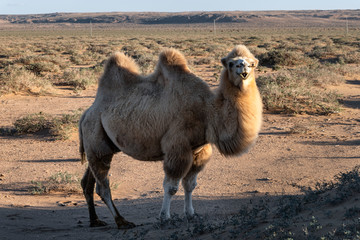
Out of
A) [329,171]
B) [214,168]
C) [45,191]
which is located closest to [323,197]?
[329,171]

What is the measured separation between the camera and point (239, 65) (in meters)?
5.00

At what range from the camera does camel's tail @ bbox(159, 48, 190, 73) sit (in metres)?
5.82

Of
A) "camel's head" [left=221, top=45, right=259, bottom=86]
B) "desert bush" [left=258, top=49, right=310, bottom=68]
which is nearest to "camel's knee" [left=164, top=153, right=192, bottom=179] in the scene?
"camel's head" [left=221, top=45, right=259, bottom=86]

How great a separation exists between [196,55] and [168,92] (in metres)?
28.4

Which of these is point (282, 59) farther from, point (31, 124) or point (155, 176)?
point (155, 176)

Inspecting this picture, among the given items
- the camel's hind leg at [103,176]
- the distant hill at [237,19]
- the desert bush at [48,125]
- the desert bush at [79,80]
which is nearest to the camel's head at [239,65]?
the camel's hind leg at [103,176]

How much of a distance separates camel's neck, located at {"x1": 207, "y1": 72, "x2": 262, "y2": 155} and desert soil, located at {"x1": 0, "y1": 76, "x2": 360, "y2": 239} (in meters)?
0.97

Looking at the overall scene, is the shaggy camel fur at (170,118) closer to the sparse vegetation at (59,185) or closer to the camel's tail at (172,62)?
the camel's tail at (172,62)

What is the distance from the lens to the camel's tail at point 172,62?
582 cm

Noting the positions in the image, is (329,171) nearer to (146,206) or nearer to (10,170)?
(146,206)

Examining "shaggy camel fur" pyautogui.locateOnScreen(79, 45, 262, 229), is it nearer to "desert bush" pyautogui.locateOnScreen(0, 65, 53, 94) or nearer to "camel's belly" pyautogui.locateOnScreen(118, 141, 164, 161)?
"camel's belly" pyautogui.locateOnScreen(118, 141, 164, 161)

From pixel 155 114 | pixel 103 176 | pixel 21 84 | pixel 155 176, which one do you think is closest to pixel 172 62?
pixel 155 114

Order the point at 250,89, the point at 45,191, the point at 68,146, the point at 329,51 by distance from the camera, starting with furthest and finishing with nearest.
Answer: the point at 329,51
the point at 68,146
the point at 45,191
the point at 250,89

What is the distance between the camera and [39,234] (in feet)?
20.1
